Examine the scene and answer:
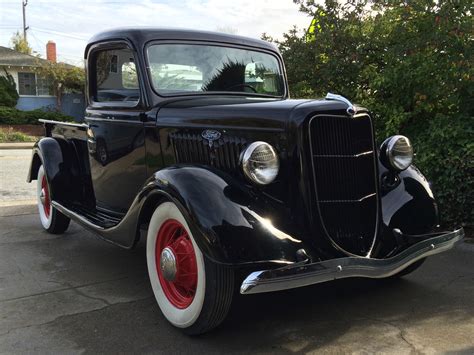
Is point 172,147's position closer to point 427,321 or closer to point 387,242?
point 387,242

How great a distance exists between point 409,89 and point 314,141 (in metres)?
3.52

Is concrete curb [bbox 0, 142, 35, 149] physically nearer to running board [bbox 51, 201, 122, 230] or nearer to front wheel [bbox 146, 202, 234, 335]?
running board [bbox 51, 201, 122, 230]

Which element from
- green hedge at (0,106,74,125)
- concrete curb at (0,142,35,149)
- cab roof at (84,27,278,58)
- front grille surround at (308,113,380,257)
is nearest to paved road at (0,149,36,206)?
cab roof at (84,27,278,58)

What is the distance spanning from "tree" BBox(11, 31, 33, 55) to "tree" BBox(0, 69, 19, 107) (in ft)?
47.0

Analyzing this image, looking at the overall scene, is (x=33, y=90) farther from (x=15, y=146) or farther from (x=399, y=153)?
(x=399, y=153)

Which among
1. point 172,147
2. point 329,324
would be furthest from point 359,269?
point 172,147

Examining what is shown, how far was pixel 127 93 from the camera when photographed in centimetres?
417

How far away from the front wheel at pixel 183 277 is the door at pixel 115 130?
0.83m

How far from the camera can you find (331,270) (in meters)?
2.61

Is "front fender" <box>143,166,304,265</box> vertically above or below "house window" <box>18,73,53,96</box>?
below

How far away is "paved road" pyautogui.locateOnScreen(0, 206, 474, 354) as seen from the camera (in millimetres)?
2877

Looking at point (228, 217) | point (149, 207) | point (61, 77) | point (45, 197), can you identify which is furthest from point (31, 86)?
point (228, 217)

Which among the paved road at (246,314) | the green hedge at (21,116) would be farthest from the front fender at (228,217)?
the green hedge at (21,116)

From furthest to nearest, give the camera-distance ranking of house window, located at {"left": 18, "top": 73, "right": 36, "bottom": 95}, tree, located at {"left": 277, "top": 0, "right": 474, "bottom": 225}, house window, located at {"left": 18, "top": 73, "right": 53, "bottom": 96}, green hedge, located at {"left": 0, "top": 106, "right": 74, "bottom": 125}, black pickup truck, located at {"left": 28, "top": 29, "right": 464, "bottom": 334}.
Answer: house window, located at {"left": 18, "top": 73, "right": 36, "bottom": 95}, house window, located at {"left": 18, "top": 73, "right": 53, "bottom": 96}, green hedge, located at {"left": 0, "top": 106, "right": 74, "bottom": 125}, tree, located at {"left": 277, "top": 0, "right": 474, "bottom": 225}, black pickup truck, located at {"left": 28, "top": 29, "right": 464, "bottom": 334}
